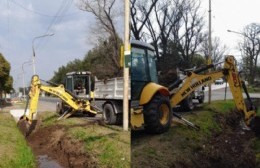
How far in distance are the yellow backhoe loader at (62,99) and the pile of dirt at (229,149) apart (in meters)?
6.93

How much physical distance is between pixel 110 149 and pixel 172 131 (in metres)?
1.77

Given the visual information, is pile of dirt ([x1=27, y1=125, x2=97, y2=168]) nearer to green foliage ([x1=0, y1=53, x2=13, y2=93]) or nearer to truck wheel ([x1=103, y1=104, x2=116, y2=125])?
truck wheel ([x1=103, y1=104, x2=116, y2=125])

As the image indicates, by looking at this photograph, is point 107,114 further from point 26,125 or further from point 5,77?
point 5,77

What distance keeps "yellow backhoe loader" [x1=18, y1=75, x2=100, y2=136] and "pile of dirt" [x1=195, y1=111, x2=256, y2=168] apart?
6.93 meters

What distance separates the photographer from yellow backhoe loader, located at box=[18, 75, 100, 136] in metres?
17.4

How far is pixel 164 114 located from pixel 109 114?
4.47m

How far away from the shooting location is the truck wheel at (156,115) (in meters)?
8.44

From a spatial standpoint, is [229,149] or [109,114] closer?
[229,149]

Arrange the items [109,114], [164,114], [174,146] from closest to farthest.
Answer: [174,146]
[164,114]
[109,114]

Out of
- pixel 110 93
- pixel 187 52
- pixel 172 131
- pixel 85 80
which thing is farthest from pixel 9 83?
pixel 187 52

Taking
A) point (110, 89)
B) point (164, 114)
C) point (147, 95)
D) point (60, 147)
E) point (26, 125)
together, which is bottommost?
point (60, 147)

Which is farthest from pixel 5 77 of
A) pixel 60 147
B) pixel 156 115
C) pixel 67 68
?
pixel 156 115

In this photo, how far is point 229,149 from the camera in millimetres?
10500

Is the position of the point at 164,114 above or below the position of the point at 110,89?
below
